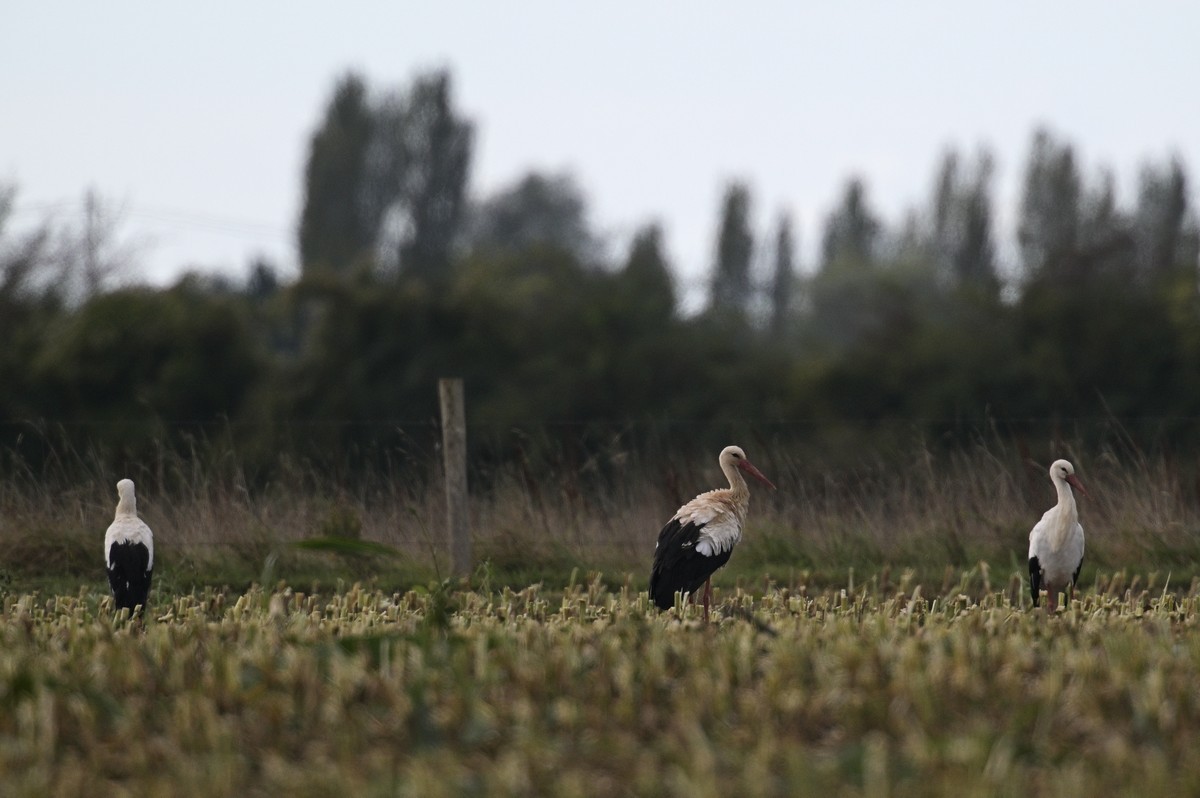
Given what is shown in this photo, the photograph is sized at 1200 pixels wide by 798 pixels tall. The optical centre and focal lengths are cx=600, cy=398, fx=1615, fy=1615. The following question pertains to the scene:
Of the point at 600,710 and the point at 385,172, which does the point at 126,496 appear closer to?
the point at 600,710

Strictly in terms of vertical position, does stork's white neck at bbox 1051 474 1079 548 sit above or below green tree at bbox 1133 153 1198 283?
below

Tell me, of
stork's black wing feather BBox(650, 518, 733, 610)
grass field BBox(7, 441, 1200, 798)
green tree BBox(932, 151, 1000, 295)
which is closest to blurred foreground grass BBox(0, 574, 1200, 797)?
grass field BBox(7, 441, 1200, 798)

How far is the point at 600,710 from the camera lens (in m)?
4.53

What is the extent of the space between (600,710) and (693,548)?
365 cm

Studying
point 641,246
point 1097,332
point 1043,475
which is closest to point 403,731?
point 1043,475

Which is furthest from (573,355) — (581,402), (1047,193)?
(1047,193)

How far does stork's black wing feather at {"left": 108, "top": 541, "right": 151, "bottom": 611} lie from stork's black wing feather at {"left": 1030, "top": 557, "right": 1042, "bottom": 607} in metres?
4.66

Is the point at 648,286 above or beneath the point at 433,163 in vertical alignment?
beneath

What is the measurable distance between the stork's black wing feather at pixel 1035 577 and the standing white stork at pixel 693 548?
1589 millimetres

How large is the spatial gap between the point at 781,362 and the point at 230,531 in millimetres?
15084

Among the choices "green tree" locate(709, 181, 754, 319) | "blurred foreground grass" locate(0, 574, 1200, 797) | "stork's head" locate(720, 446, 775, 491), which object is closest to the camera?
"blurred foreground grass" locate(0, 574, 1200, 797)

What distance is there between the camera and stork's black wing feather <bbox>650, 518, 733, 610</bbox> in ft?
26.2

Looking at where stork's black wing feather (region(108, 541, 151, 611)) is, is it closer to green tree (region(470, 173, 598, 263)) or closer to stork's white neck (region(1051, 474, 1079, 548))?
stork's white neck (region(1051, 474, 1079, 548))

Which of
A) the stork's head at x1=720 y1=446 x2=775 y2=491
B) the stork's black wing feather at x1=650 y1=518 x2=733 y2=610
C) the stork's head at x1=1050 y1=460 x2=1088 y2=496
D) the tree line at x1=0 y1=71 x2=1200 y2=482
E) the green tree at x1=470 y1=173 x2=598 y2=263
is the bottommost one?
the stork's black wing feather at x1=650 y1=518 x2=733 y2=610
